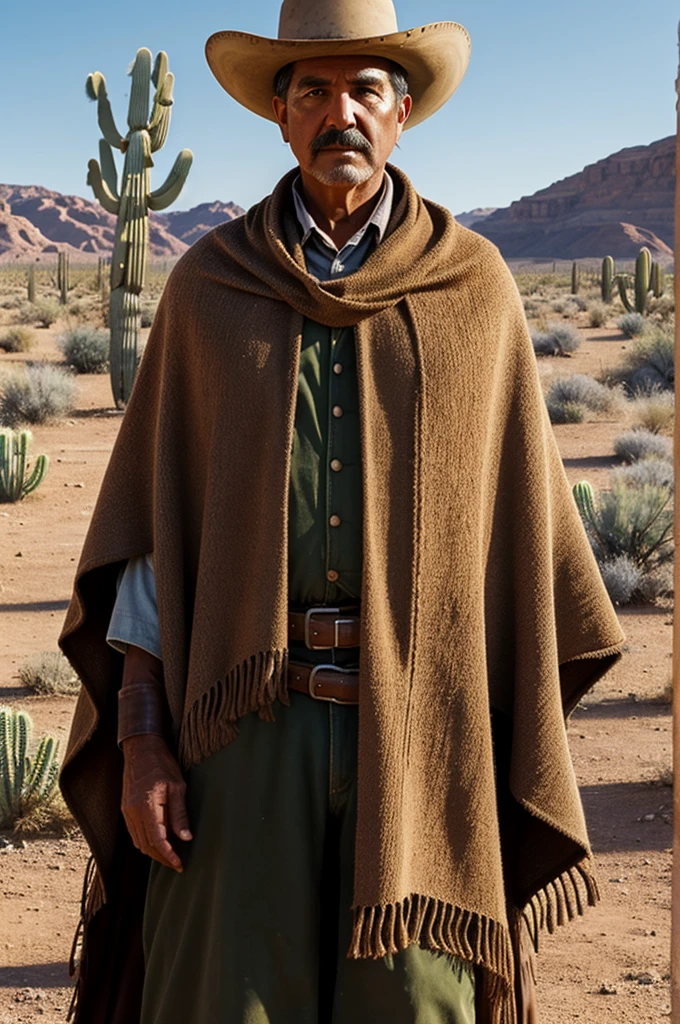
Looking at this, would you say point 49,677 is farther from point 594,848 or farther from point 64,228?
point 64,228

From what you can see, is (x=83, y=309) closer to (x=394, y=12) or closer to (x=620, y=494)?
(x=620, y=494)

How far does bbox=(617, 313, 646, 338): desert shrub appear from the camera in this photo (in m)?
28.5

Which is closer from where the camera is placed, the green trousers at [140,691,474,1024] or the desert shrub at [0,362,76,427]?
the green trousers at [140,691,474,1024]

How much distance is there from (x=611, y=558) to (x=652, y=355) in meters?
11.7

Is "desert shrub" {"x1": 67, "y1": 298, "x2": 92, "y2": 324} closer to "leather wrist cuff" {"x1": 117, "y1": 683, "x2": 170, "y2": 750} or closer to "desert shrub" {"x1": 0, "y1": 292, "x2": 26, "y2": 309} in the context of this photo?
"desert shrub" {"x1": 0, "y1": 292, "x2": 26, "y2": 309}

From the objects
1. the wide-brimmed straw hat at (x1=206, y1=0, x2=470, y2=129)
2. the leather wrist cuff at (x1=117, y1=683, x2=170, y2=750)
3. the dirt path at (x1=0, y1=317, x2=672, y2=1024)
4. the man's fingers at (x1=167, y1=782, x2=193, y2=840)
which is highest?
the wide-brimmed straw hat at (x1=206, y1=0, x2=470, y2=129)

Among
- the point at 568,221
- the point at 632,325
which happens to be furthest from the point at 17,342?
the point at 568,221

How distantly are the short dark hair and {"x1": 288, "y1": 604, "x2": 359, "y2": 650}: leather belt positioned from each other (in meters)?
1.03

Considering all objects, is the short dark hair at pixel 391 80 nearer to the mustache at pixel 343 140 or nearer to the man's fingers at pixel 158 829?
the mustache at pixel 343 140

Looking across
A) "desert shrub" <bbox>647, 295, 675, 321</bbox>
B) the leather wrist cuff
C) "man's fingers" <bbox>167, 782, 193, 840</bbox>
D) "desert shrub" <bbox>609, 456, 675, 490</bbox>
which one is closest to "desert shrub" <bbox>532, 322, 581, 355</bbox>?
"desert shrub" <bbox>647, 295, 675, 321</bbox>

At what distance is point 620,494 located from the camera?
1073 cm

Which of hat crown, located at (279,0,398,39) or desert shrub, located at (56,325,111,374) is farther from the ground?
hat crown, located at (279,0,398,39)

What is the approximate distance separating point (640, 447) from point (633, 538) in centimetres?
441

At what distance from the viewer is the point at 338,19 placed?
8.82ft
